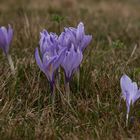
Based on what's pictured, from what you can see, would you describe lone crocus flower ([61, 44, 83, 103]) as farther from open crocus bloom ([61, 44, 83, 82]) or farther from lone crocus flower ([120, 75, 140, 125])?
lone crocus flower ([120, 75, 140, 125])

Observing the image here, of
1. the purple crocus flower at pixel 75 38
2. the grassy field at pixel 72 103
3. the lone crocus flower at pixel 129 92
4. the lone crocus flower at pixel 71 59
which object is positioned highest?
the purple crocus flower at pixel 75 38

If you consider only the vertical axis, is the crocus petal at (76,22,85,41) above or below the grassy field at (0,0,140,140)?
above

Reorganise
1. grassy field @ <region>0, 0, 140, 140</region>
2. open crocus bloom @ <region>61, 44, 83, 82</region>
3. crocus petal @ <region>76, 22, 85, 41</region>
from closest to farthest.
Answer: grassy field @ <region>0, 0, 140, 140</region>, open crocus bloom @ <region>61, 44, 83, 82</region>, crocus petal @ <region>76, 22, 85, 41</region>

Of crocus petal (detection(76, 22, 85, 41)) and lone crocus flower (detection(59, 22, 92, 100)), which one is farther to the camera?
crocus petal (detection(76, 22, 85, 41))

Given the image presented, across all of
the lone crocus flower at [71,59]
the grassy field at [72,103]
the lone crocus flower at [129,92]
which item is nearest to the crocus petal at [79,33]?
the lone crocus flower at [71,59]

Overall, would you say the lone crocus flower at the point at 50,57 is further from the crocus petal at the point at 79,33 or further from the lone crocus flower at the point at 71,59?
the crocus petal at the point at 79,33

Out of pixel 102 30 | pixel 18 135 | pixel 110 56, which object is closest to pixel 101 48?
pixel 110 56

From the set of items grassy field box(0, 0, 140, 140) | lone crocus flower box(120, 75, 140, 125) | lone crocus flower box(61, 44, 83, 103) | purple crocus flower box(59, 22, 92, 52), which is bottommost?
grassy field box(0, 0, 140, 140)

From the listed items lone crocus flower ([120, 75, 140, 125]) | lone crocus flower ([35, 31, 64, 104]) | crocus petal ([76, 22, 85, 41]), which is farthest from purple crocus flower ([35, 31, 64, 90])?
lone crocus flower ([120, 75, 140, 125])

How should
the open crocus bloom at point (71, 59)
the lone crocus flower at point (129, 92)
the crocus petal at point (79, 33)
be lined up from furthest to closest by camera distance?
1. the crocus petal at point (79, 33)
2. the open crocus bloom at point (71, 59)
3. the lone crocus flower at point (129, 92)
